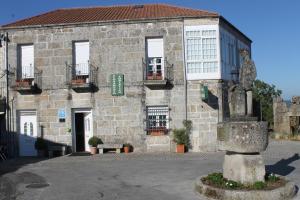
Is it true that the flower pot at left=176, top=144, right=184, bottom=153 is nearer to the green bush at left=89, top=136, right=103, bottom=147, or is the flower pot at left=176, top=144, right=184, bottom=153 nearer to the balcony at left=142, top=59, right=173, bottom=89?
the balcony at left=142, top=59, right=173, bottom=89

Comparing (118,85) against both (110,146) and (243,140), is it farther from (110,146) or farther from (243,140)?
(243,140)

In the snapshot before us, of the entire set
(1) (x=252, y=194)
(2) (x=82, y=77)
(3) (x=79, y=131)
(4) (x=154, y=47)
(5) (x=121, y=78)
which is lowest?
(1) (x=252, y=194)

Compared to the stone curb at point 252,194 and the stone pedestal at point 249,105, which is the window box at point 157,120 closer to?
the stone pedestal at point 249,105

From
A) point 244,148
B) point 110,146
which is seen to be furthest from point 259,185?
point 110,146

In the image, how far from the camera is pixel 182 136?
22.3 m

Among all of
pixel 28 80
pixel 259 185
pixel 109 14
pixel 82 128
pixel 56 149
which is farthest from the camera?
pixel 109 14

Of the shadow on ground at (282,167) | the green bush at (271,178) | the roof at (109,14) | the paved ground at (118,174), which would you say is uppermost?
the roof at (109,14)

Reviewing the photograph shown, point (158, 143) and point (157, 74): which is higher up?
point (157, 74)

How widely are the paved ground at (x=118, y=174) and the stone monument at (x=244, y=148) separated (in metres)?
0.73

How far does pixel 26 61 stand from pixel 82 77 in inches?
125

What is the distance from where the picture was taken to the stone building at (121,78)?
22.7 metres

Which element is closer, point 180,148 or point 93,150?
point 180,148

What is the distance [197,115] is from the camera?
22.5 m

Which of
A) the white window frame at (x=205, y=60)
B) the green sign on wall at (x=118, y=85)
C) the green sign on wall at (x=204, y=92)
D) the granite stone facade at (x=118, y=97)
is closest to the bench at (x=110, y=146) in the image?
the granite stone facade at (x=118, y=97)
